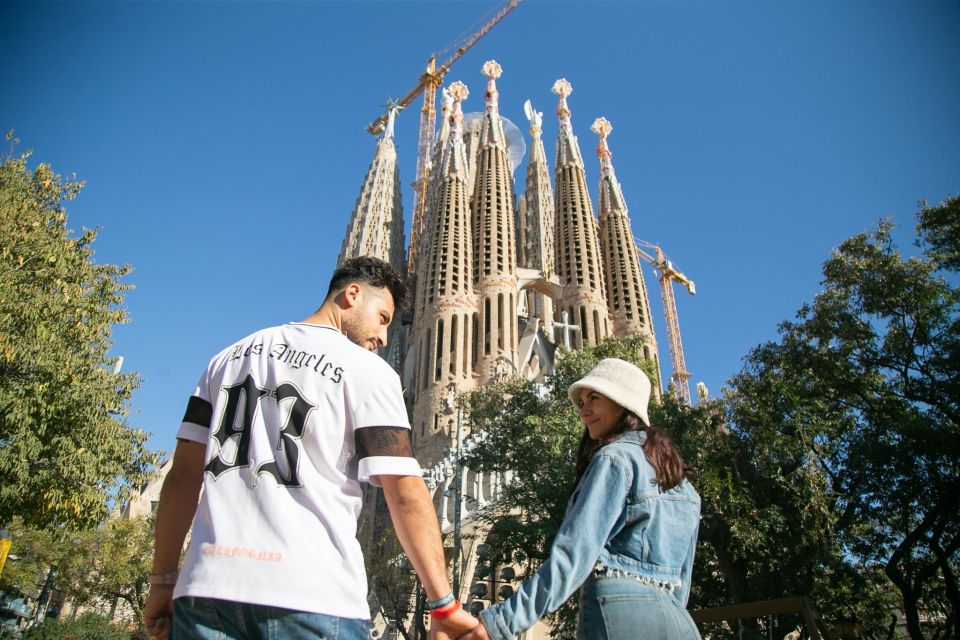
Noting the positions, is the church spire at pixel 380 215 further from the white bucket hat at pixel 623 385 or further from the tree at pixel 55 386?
the white bucket hat at pixel 623 385

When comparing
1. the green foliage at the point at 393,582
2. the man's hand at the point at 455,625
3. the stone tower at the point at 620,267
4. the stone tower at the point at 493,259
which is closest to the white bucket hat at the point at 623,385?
the man's hand at the point at 455,625

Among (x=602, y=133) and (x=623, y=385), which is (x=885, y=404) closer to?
(x=623, y=385)

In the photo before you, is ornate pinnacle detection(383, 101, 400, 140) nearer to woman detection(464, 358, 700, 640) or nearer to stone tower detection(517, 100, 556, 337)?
stone tower detection(517, 100, 556, 337)

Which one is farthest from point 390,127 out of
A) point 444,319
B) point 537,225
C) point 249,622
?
point 249,622

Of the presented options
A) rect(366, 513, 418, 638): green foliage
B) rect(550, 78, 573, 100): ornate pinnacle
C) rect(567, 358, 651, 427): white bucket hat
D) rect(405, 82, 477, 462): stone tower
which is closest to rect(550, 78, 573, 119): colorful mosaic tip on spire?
rect(550, 78, 573, 100): ornate pinnacle

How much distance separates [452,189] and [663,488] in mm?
36408

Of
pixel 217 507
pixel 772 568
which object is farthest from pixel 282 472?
pixel 772 568

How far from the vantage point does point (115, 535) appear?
21422 mm

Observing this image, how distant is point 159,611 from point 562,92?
167 ft

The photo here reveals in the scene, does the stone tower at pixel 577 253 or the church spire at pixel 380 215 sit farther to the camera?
the church spire at pixel 380 215

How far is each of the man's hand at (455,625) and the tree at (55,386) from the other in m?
8.68

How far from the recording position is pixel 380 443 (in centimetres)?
177

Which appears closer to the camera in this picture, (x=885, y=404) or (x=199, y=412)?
(x=199, y=412)

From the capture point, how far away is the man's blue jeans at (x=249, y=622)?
1.51 m
